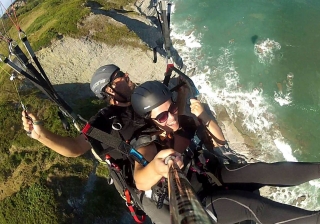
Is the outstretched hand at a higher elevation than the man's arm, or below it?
higher

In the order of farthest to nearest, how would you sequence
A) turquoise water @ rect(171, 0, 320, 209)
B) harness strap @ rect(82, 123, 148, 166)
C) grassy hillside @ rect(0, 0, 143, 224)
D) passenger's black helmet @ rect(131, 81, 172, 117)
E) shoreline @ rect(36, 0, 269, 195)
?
turquoise water @ rect(171, 0, 320, 209) < shoreline @ rect(36, 0, 269, 195) < grassy hillside @ rect(0, 0, 143, 224) < passenger's black helmet @ rect(131, 81, 172, 117) < harness strap @ rect(82, 123, 148, 166)

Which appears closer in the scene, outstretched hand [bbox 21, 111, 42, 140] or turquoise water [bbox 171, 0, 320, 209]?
outstretched hand [bbox 21, 111, 42, 140]

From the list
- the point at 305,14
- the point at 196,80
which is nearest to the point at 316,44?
the point at 305,14

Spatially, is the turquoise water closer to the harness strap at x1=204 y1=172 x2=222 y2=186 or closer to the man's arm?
the harness strap at x1=204 y1=172 x2=222 y2=186

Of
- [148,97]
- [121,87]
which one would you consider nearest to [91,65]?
[121,87]

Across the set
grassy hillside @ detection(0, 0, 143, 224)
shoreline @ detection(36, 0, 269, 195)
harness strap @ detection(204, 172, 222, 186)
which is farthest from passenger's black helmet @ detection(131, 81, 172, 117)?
shoreline @ detection(36, 0, 269, 195)
